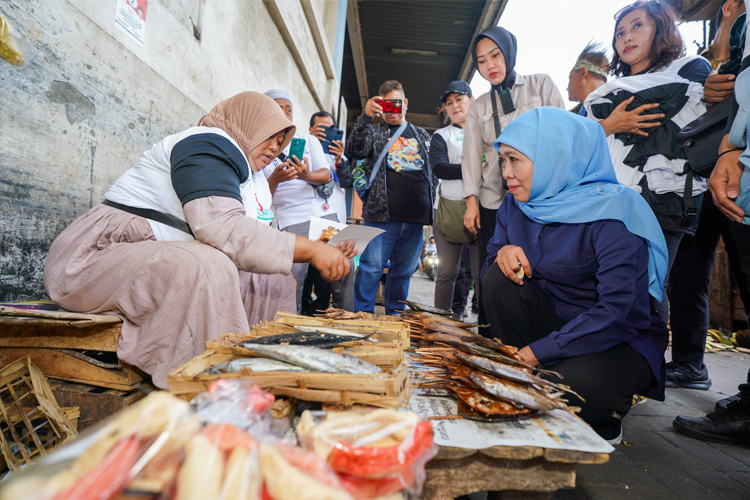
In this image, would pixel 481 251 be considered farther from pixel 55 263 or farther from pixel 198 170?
pixel 55 263

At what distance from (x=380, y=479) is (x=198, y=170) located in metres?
1.42

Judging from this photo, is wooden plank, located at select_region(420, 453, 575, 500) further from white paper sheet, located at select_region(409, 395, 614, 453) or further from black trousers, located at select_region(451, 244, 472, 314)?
black trousers, located at select_region(451, 244, 472, 314)

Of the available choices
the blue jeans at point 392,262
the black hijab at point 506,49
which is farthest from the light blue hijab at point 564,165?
the blue jeans at point 392,262

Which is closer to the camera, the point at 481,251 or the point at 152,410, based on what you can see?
the point at 152,410

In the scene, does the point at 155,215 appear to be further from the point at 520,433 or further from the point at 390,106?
the point at 390,106

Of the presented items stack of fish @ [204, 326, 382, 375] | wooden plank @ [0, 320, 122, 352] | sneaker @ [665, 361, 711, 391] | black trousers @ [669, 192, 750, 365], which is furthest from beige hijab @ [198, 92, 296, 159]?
sneaker @ [665, 361, 711, 391]

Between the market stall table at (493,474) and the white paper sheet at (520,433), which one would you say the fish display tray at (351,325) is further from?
the market stall table at (493,474)

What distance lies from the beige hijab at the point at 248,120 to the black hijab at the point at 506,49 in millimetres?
1823

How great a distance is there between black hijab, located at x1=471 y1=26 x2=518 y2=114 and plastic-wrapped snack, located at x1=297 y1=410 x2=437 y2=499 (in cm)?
290

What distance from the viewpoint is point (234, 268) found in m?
1.61

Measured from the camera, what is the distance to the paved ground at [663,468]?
151cm

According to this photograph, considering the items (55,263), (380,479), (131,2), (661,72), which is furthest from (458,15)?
(380,479)

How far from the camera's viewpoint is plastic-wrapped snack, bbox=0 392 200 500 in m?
0.45

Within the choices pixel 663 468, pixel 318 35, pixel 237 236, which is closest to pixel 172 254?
pixel 237 236
